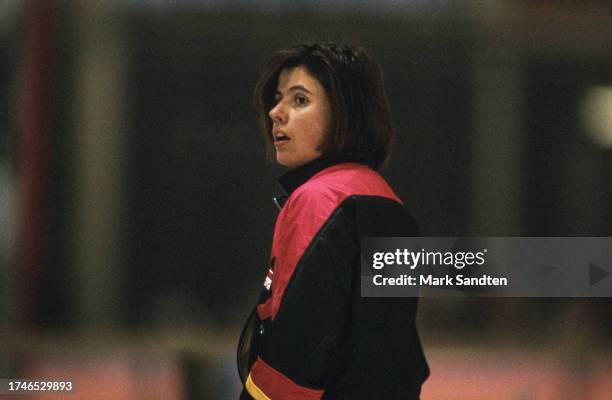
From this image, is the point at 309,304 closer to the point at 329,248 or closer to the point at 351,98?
the point at 329,248

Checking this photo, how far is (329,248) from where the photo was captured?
4.18 feet

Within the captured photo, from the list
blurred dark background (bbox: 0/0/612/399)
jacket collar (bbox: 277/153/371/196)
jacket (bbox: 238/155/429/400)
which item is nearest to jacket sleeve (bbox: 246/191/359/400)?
jacket (bbox: 238/155/429/400)

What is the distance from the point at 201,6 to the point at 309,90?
4.33ft

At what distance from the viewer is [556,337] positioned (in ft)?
8.96

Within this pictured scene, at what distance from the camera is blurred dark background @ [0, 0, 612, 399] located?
262 cm

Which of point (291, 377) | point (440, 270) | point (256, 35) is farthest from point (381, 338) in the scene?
point (256, 35)

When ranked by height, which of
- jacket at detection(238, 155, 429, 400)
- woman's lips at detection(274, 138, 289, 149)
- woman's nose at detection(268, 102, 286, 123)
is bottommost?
jacket at detection(238, 155, 429, 400)

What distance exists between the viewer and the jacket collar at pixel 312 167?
1.44 metres

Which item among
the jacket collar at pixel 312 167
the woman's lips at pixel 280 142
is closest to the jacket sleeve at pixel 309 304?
the jacket collar at pixel 312 167

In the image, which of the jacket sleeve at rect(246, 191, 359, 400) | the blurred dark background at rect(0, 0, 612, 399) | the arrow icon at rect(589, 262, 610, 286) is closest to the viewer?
the jacket sleeve at rect(246, 191, 359, 400)

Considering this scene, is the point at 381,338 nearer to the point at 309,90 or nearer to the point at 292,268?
the point at 292,268

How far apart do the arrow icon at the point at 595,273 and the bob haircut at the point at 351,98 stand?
1.29 m

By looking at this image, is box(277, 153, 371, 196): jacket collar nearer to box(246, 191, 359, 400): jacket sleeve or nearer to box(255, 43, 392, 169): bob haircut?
box(255, 43, 392, 169): bob haircut

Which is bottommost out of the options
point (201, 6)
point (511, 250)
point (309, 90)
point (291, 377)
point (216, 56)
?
point (291, 377)
